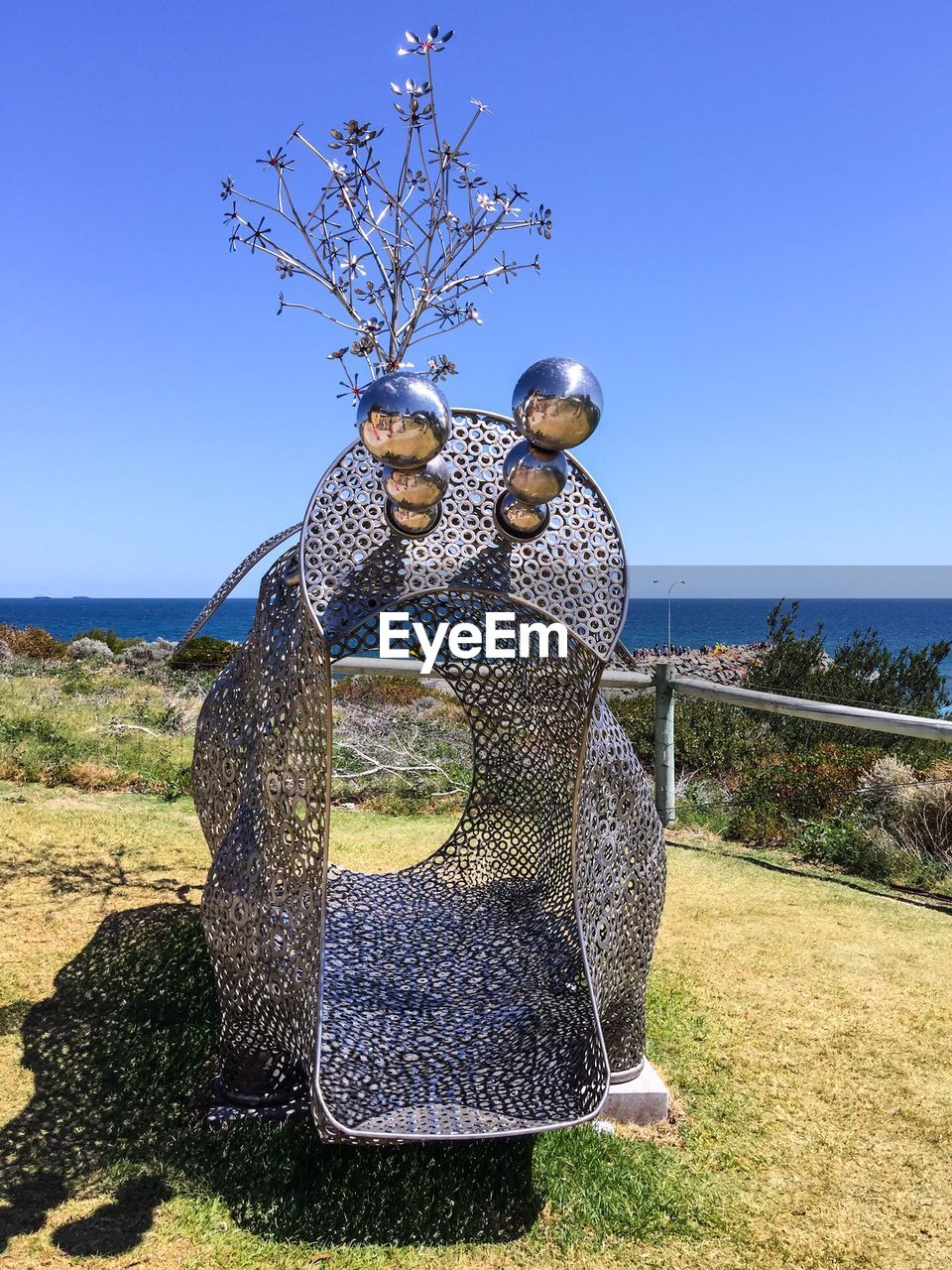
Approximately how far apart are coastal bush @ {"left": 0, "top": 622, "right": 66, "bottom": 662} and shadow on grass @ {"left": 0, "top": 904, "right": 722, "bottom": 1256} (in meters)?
17.4

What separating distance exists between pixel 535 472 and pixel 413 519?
0.37 metres

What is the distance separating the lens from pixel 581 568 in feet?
9.52

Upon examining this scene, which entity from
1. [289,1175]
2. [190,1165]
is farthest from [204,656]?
[289,1175]

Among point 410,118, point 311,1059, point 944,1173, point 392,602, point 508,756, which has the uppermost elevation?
point 410,118

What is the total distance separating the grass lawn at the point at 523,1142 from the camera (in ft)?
7.61

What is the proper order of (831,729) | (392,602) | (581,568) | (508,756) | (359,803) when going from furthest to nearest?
(831,729) < (359,803) < (508,756) < (581,568) < (392,602)

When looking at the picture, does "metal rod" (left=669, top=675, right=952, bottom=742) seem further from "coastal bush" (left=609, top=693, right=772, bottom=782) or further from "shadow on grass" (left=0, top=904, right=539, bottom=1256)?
"shadow on grass" (left=0, top=904, right=539, bottom=1256)

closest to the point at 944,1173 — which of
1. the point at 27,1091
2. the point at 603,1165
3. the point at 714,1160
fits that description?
the point at 714,1160

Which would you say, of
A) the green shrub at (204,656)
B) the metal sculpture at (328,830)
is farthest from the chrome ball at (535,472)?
the green shrub at (204,656)

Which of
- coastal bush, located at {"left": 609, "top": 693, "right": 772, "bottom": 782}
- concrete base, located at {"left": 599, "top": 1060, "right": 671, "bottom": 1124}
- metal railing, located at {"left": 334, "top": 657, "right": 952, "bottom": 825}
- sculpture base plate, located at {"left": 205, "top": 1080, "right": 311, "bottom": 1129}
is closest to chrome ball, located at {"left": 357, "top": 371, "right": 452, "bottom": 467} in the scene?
sculpture base plate, located at {"left": 205, "top": 1080, "right": 311, "bottom": 1129}

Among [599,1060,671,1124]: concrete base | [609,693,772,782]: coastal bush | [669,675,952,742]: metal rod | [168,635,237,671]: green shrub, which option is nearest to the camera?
[599,1060,671,1124]: concrete base

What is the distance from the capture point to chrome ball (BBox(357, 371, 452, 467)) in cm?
224

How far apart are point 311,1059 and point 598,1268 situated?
860 millimetres

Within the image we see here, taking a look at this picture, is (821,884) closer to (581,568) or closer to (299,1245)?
(581,568)
